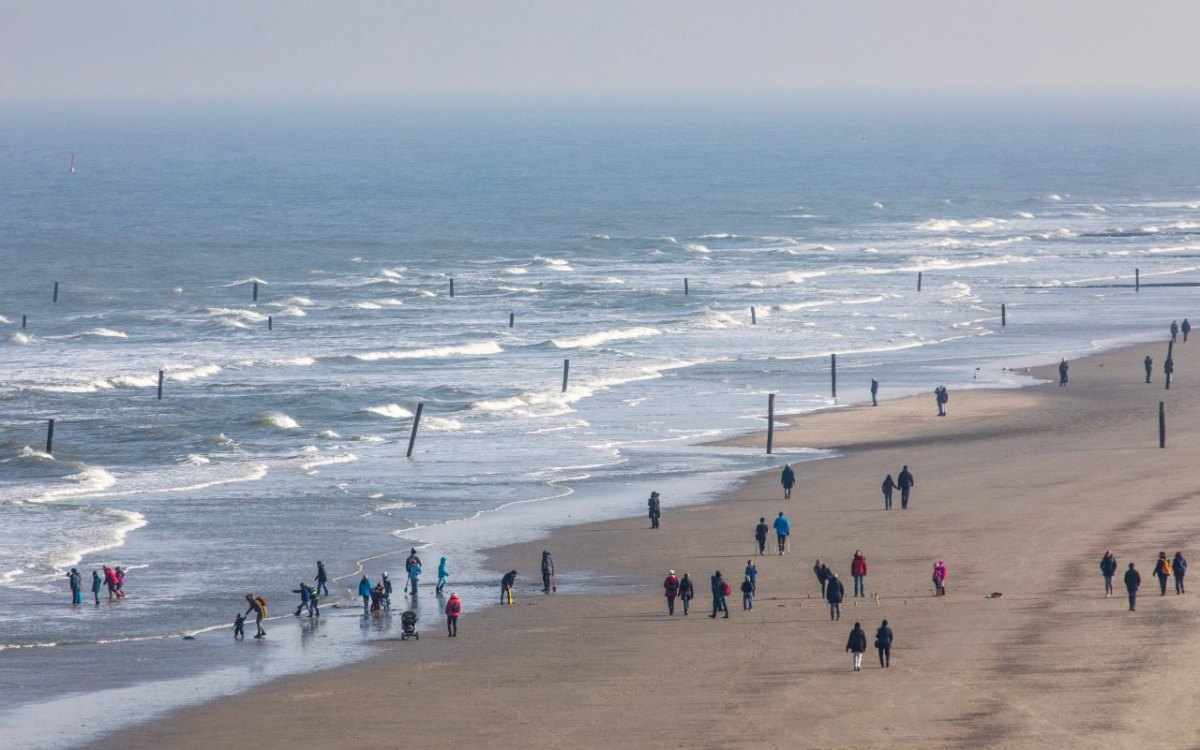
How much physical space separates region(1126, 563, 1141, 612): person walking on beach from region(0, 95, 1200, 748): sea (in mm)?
10370

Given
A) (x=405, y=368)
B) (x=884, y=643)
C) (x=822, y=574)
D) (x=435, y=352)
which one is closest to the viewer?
(x=884, y=643)

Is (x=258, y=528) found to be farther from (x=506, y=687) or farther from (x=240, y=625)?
(x=506, y=687)

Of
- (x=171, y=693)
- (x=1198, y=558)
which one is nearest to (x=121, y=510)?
(x=171, y=693)

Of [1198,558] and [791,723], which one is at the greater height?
[1198,558]

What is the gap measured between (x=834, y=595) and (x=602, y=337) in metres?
41.5

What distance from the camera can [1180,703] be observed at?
900 inches

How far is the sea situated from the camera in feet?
104

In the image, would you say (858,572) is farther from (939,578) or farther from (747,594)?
(747,594)

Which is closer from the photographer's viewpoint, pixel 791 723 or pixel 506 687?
pixel 791 723

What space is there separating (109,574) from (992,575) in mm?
16106

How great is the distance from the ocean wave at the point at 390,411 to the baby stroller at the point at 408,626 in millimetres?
24601

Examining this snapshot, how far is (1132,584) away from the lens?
90.2 feet

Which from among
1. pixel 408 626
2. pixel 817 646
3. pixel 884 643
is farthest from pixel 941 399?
pixel 884 643

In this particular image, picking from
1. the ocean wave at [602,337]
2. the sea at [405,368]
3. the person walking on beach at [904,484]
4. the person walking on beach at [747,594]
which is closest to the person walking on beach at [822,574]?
the person walking on beach at [747,594]
